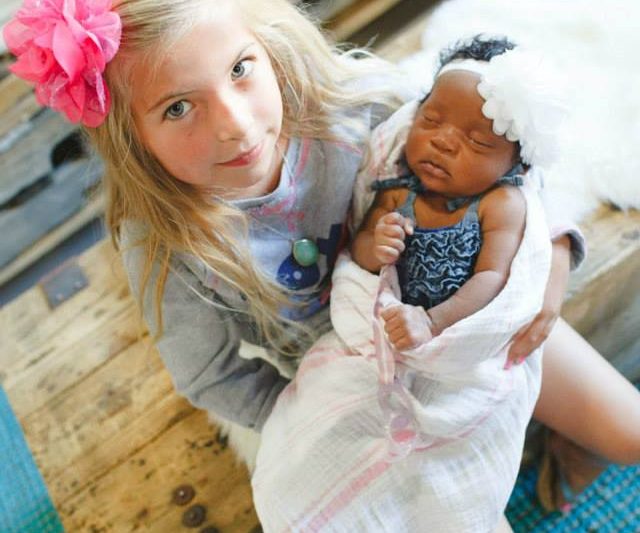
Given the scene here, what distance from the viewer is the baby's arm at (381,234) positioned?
0.69m

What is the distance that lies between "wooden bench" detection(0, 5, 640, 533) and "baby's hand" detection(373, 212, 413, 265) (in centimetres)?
32

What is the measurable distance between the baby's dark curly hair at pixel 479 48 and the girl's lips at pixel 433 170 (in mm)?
123

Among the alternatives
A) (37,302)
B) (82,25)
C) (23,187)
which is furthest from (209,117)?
(23,187)

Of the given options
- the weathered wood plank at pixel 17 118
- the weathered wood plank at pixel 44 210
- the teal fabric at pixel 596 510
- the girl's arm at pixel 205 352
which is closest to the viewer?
the girl's arm at pixel 205 352

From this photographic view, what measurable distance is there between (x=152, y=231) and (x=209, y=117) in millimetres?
170

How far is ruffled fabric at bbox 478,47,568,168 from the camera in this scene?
2.08ft

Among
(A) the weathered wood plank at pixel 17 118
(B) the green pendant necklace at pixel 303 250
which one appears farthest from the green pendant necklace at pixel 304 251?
(A) the weathered wood plank at pixel 17 118

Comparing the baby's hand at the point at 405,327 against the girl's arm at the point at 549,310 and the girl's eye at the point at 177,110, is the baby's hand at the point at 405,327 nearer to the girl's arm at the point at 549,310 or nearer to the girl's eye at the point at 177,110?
the girl's arm at the point at 549,310

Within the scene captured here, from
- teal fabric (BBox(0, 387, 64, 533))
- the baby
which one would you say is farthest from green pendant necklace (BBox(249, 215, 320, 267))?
teal fabric (BBox(0, 387, 64, 533))

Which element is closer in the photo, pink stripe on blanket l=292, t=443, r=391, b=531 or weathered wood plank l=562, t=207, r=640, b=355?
pink stripe on blanket l=292, t=443, r=391, b=531

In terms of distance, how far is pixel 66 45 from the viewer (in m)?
0.54

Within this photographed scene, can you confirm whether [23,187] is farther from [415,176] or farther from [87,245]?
[415,176]

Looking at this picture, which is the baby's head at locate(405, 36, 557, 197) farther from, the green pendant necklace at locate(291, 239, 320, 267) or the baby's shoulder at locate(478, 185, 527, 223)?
the green pendant necklace at locate(291, 239, 320, 267)

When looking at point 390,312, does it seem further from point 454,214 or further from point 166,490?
point 166,490
